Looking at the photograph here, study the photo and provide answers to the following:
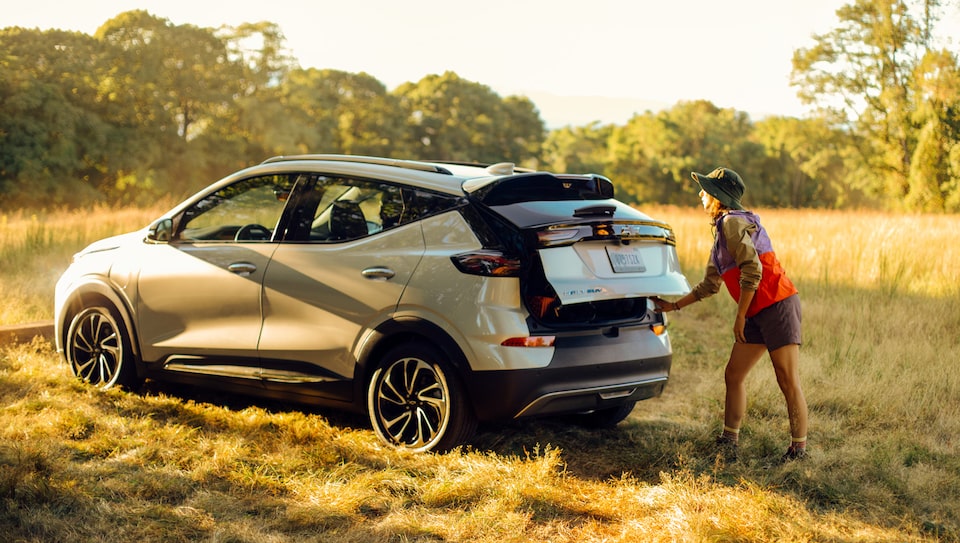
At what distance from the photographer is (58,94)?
39.8 meters

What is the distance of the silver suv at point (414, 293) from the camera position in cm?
512

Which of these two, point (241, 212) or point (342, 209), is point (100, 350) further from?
point (342, 209)

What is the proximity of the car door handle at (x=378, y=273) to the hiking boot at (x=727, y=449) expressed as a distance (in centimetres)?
211

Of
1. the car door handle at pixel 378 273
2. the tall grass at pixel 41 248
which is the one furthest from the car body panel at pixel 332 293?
the tall grass at pixel 41 248

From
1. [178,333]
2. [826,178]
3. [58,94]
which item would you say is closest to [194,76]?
[58,94]

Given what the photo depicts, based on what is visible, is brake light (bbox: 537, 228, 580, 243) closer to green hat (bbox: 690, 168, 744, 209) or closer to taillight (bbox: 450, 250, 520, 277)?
taillight (bbox: 450, 250, 520, 277)

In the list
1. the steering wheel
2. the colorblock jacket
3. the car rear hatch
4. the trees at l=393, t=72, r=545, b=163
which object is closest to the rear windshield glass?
the car rear hatch

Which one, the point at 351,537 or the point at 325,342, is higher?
the point at 325,342

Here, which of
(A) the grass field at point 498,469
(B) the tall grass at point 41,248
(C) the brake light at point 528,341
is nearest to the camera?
(A) the grass field at point 498,469

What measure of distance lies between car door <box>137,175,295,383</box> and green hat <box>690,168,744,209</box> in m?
2.59

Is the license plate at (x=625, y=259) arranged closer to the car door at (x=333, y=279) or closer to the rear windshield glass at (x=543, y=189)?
the rear windshield glass at (x=543, y=189)

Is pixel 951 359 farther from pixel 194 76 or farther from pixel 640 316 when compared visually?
pixel 194 76

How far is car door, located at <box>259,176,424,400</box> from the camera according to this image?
5.51 metres

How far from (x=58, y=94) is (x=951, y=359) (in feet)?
127
